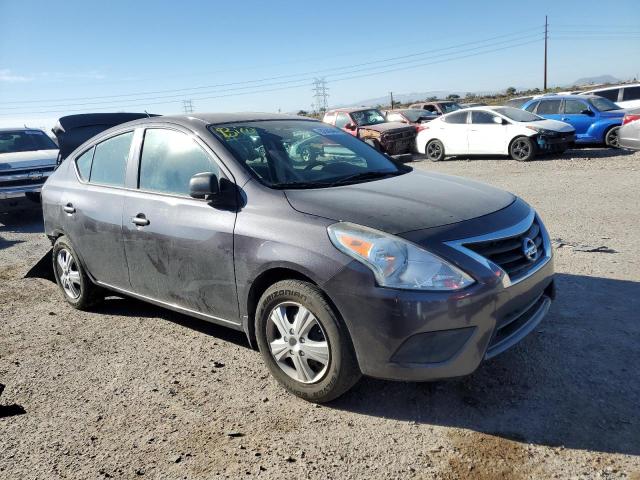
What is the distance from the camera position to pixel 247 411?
3172 mm

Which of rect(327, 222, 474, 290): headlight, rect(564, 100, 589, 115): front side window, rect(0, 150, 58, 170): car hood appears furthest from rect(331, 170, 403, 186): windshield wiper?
rect(564, 100, 589, 115): front side window

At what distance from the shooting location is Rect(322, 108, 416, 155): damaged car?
16.7 metres

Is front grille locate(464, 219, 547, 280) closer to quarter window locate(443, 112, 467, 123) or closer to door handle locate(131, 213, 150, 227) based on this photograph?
door handle locate(131, 213, 150, 227)

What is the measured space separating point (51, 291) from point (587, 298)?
5.32 m

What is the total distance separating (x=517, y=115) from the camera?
14664 mm

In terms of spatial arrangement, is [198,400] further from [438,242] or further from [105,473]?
[438,242]

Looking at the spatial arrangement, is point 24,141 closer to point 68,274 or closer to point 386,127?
point 68,274

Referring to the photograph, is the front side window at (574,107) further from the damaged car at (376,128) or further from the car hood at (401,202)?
the car hood at (401,202)

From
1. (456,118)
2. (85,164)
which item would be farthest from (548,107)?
(85,164)

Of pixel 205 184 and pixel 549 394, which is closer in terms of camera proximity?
pixel 549 394

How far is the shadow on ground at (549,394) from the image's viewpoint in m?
2.78

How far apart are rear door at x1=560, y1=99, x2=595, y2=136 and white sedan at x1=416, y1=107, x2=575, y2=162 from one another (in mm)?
737

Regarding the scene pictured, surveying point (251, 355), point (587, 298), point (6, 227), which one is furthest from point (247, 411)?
point (6, 227)

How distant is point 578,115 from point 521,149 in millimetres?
2625
